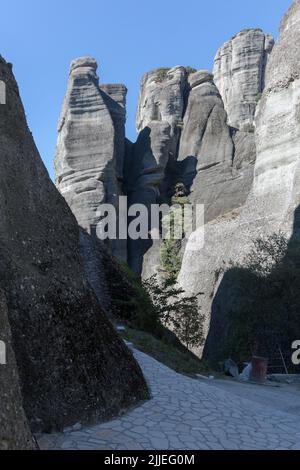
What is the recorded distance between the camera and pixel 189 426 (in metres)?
5.57

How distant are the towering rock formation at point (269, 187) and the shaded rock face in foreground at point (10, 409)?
1508cm

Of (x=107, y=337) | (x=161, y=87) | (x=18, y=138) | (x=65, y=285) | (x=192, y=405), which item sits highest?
(x=161, y=87)

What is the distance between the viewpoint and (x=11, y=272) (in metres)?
5.08

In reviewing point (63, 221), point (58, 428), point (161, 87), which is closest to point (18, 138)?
point (63, 221)

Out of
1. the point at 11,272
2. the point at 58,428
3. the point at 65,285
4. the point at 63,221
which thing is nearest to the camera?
the point at 58,428

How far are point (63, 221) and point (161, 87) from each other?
127ft

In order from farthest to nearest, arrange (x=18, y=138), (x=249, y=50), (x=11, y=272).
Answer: (x=249, y=50) < (x=18, y=138) < (x=11, y=272)

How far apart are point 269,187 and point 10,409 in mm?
19744

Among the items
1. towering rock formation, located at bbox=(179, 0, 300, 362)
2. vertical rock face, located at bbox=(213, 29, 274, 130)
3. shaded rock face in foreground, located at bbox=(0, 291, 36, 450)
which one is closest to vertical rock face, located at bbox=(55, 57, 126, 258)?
towering rock formation, located at bbox=(179, 0, 300, 362)

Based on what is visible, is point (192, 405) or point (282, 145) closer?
point (192, 405)

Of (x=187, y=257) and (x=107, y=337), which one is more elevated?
(x=187, y=257)

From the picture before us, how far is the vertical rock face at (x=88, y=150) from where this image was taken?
3114 centimetres

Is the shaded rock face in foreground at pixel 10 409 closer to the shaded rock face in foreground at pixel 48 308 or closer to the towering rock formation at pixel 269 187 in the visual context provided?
the shaded rock face in foreground at pixel 48 308
